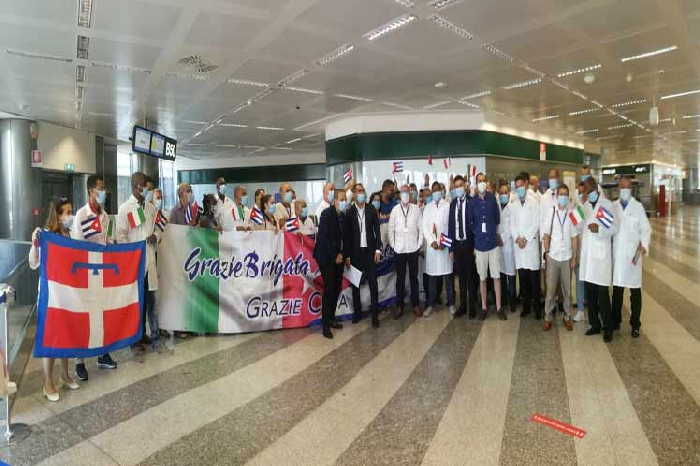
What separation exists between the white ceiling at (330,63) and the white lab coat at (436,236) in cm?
274

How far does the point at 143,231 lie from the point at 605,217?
5.28 m

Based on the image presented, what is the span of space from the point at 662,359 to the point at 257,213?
5.19m

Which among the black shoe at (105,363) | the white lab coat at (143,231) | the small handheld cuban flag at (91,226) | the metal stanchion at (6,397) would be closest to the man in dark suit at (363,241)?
the white lab coat at (143,231)

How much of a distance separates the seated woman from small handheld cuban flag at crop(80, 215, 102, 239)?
139 mm

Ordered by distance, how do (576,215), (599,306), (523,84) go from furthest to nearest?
(523,84), (576,215), (599,306)

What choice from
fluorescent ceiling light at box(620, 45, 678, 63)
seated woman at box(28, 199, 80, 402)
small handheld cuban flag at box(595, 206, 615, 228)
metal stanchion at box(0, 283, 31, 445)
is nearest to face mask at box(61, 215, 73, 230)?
seated woman at box(28, 199, 80, 402)

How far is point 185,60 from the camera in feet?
25.3

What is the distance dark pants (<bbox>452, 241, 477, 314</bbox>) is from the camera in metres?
6.19

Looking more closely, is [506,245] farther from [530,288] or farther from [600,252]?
[600,252]

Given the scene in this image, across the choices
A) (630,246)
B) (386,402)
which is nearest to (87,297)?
(386,402)

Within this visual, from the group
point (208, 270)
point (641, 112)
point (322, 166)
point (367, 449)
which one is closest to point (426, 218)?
point (208, 270)

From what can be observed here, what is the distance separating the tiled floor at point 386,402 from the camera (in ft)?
9.50

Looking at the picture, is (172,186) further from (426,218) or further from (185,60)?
(426,218)

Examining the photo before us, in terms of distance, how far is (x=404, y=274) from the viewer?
654 centimetres
